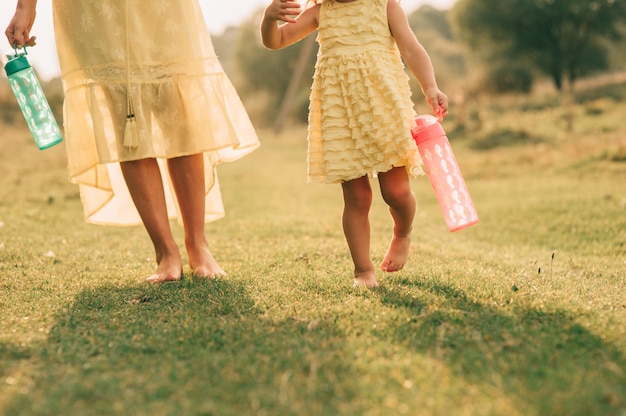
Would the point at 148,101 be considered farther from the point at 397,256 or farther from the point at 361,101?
the point at 397,256

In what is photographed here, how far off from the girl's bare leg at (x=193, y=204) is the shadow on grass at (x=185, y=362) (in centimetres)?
49

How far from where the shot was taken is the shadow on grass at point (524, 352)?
1.61 m

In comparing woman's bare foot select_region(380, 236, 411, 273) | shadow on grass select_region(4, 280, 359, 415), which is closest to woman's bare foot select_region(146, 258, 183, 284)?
shadow on grass select_region(4, 280, 359, 415)

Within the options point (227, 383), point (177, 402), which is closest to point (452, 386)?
point (227, 383)

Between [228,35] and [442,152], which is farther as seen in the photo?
[228,35]

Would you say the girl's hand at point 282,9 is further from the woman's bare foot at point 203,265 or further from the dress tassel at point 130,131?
the woman's bare foot at point 203,265

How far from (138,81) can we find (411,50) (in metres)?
1.29

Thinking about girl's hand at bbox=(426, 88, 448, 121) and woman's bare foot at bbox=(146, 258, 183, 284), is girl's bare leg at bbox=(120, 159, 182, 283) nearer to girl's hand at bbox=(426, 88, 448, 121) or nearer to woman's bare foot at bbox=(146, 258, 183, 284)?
woman's bare foot at bbox=(146, 258, 183, 284)

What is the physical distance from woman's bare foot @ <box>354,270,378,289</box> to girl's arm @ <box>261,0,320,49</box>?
1.12 m

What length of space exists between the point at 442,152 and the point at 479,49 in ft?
75.9

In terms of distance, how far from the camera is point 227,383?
1.75 m

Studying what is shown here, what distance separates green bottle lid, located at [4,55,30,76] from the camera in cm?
286

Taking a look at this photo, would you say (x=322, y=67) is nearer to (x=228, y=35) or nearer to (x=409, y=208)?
(x=409, y=208)

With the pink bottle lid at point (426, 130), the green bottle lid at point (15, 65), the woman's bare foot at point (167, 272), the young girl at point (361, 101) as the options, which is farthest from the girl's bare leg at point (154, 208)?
the pink bottle lid at point (426, 130)
